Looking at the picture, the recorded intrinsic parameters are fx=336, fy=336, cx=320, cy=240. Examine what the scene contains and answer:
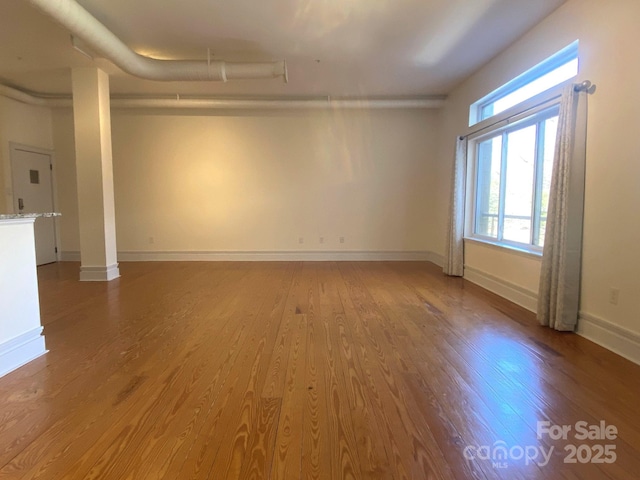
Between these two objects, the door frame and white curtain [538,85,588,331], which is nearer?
white curtain [538,85,588,331]

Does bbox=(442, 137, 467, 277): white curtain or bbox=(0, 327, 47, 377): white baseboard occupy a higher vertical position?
bbox=(442, 137, 467, 277): white curtain

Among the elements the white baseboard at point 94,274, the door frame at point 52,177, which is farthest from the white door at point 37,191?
the white baseboard at point 94,274

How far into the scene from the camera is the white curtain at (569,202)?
3037 millimetres

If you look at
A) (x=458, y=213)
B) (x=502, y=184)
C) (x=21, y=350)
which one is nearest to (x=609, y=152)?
(x=502, y=184)

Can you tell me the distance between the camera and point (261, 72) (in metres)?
4.41

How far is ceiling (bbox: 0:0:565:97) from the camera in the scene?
3330 mm

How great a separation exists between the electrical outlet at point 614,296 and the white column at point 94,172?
19.7 feet

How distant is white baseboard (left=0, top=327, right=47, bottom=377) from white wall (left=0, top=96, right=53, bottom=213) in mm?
4516

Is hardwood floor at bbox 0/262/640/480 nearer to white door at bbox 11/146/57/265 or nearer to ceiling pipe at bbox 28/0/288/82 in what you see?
ceiling pipe at bbox 28/0/288/82

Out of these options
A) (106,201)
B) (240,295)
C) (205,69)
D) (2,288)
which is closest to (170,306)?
(240,295)

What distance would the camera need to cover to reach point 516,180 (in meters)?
4.36

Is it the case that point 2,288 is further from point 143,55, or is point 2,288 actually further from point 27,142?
point 27,142

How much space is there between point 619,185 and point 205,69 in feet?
14.8

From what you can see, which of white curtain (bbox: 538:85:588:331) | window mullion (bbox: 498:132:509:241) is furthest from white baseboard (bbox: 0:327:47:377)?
window mullion (bbox: 498:132:509:241)
